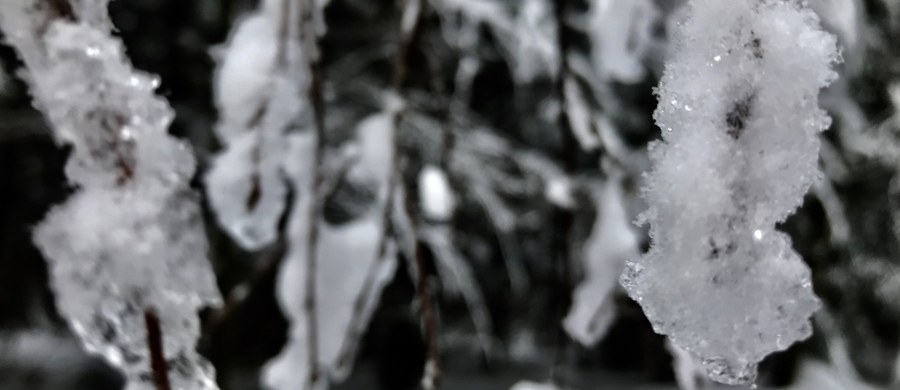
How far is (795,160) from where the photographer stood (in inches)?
11.0

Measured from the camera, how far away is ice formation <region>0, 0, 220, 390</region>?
13.4 inches

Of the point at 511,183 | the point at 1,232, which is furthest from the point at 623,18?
the point at 1,232

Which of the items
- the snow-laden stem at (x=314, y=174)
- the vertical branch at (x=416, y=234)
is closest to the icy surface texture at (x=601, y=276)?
the vertical branch at (x=416, y=234)

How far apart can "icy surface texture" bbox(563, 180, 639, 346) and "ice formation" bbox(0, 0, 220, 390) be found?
0.64 meters

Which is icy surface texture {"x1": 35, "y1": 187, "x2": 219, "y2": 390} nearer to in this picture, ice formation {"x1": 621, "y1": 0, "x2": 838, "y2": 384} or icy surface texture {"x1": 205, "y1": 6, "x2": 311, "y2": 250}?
ice formation {"x1": 621, "y1": 0, "x2": 838, "y2": 384}

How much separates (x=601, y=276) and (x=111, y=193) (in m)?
0.75

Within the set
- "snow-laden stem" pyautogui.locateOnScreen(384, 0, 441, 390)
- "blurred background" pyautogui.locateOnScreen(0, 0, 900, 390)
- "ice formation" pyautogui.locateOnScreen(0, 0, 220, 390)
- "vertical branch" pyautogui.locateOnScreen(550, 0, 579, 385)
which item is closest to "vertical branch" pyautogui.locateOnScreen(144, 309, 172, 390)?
"ice formation" pyautogui.locateOnScreen(0, 0, 220, 390)

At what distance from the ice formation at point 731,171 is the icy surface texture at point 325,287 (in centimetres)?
61

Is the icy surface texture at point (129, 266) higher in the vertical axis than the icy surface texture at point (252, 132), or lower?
lower

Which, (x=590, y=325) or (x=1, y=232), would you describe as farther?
(x=1, y=232)

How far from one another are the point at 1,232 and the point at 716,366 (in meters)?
5.09

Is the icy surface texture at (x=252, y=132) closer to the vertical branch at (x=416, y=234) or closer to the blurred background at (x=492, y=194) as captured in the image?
the vertical branch at (x=416, y=234)

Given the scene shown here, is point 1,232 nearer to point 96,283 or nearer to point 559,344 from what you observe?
point 559,344

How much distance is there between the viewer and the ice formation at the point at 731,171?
0.27m
